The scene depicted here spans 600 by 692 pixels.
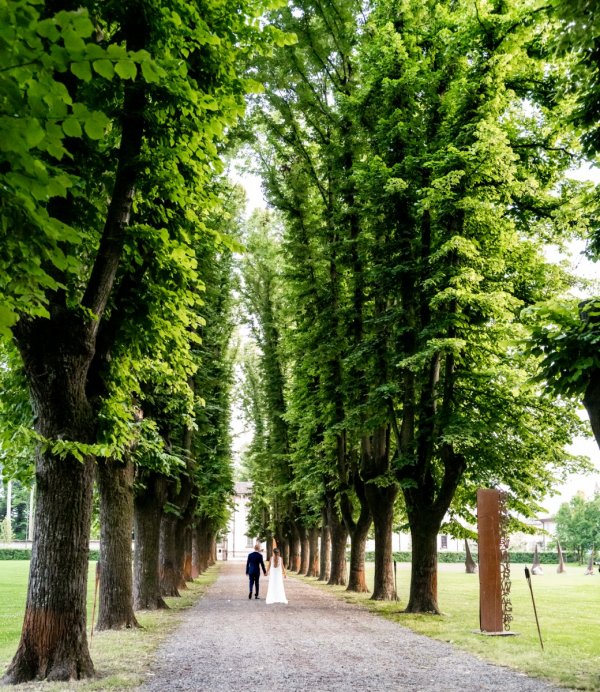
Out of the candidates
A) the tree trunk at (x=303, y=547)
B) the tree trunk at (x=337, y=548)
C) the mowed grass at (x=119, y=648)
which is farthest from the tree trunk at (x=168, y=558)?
the tree trunk at (x=303, y=547)

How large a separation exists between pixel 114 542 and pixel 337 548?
19.5m

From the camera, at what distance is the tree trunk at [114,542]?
519 inches

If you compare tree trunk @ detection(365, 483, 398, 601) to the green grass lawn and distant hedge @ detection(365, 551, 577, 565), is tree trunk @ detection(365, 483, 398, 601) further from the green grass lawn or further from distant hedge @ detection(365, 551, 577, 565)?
distant hedge @ detection(365, 551, 577, 565)

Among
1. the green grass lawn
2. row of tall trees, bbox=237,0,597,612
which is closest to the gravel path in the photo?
the green grass lawn

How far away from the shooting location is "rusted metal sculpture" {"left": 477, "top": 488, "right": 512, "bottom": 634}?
13364 millimetres

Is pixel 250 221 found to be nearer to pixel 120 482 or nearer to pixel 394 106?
pixel 394 106

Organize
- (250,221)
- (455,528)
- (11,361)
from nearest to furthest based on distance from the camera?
(11,361), (455,528), (250,221)

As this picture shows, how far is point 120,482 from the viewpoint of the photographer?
43.6 ft

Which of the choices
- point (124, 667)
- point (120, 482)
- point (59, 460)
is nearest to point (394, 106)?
point (120, 482)

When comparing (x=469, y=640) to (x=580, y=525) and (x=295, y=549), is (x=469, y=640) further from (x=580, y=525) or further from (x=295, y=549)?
(x=580, y=525)

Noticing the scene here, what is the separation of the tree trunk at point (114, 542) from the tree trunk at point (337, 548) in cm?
1808

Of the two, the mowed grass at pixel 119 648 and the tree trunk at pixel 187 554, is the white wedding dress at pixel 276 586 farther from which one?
the tree trunk at pixel 187 554

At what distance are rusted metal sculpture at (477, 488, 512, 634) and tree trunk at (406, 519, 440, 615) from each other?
3.42m

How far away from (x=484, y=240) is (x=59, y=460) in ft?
40.3
